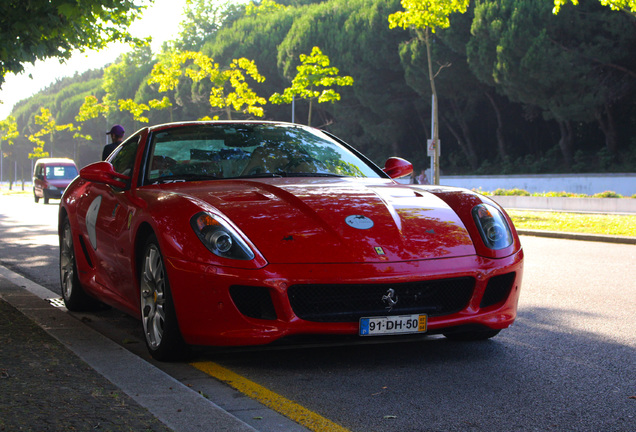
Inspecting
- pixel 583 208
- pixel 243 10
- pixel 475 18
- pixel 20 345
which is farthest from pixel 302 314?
pixel 243 10

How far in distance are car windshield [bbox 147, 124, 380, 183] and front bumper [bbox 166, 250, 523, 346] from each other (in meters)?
1.17

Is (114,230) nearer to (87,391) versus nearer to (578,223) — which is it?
(87,391)

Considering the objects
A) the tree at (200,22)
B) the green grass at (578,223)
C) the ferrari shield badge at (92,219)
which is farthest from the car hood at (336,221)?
the tree at (200,22)

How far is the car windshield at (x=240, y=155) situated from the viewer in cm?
560

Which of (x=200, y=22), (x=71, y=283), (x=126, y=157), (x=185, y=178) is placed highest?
(x=200, y=22)

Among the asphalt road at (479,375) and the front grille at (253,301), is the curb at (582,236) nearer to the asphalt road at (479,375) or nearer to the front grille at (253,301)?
the asphalt road at (479,375)

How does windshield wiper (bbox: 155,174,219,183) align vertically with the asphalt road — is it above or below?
above

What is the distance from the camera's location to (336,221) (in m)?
4.62

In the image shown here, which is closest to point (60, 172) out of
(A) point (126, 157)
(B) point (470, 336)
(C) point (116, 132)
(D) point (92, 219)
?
(C) point (116, 132)

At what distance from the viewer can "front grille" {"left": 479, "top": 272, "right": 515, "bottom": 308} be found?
188 inches

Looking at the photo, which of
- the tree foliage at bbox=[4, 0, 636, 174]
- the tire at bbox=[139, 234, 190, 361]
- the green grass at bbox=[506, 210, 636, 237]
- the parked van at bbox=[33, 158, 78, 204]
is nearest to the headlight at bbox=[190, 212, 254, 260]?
the tire at bbox=[139, 234, 190, 361]

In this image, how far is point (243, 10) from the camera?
109312 millimetres

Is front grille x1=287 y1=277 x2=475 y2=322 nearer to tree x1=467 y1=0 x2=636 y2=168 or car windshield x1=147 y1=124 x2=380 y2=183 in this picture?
car windshield x1=147 y1=124 x2=380 y2=183

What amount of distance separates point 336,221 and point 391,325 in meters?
0.65
